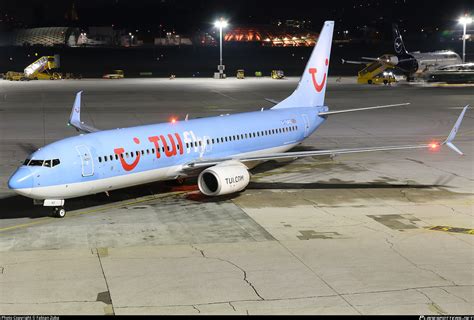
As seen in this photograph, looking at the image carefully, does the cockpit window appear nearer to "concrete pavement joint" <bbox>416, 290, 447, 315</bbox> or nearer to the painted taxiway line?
the painted taxiway line

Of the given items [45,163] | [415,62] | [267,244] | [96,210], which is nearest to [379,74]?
[415,62]

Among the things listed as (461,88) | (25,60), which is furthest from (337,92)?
(25,60)

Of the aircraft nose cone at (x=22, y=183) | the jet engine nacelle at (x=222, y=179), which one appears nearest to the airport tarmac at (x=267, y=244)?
the jet engine nacelle at (x=222, y=179)

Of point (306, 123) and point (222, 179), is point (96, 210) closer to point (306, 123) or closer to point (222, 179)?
point (222, 179)

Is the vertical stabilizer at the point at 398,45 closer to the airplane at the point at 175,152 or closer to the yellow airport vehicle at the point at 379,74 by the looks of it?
the yellow airport vehicle at the point at 379,74

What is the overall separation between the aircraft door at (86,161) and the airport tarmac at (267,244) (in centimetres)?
220

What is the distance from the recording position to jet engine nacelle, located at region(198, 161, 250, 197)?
114 feet

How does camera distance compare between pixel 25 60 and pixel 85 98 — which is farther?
pixel 25 60

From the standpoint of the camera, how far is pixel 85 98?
90.0 metres

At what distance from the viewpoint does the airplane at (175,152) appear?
3155 cm

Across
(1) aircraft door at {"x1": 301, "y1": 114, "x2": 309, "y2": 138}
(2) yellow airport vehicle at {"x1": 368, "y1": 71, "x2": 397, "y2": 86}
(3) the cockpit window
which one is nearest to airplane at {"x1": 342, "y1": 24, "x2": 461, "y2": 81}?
(2) yellow airport vehicle at {"x1": 368, "y1": 71, "x2": 397, "y2": 86}

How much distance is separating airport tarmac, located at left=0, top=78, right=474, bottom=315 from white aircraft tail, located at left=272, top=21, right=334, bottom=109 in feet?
13.5

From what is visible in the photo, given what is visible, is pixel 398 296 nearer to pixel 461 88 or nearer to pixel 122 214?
pixel 122 214

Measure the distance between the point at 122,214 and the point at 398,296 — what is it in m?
15.2
